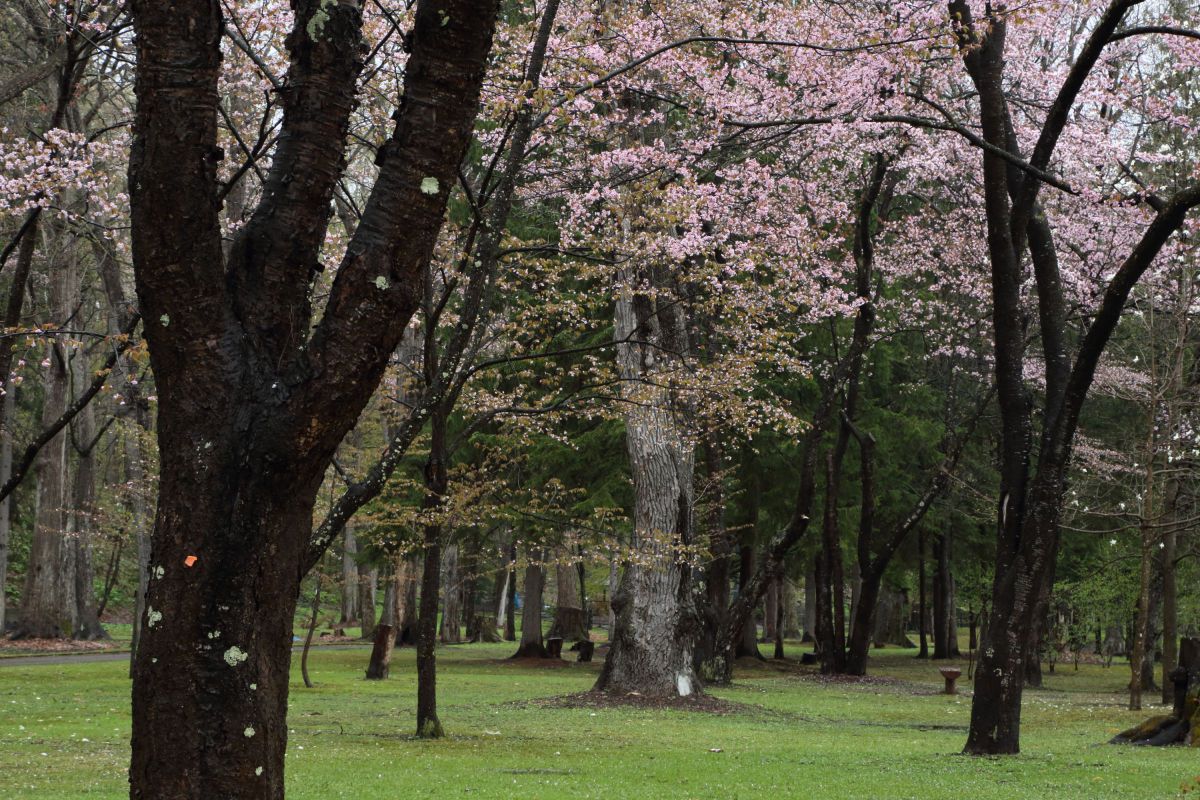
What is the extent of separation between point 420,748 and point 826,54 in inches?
432

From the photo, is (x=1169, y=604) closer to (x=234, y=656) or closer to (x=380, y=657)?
(x=380, y=657)

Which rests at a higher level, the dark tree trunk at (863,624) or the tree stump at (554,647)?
the dark tree trunk at (863,624)

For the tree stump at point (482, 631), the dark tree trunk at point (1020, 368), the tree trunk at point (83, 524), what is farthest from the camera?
the tree stump at point (482, 631)

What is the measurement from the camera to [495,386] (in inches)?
949

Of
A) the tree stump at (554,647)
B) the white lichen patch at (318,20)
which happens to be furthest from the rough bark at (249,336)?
the tree stump at (554,647)

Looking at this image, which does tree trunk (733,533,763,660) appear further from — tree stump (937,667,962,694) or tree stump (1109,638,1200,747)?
tree stump (1109,638,1200,747)

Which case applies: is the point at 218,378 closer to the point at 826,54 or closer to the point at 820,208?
the point at 826,54

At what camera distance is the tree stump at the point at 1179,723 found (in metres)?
13.6

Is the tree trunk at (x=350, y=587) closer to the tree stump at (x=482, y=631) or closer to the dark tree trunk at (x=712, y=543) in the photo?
the tree stump at (x=482, y=631)

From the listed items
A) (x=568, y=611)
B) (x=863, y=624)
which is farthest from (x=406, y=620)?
(x=863, y=624)

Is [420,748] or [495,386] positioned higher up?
[495,386]

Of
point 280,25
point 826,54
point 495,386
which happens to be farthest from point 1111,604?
point 280,25

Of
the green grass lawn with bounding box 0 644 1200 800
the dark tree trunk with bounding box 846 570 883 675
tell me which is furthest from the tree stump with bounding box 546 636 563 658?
the green grass lawn with bounding box 0 644 1200 800

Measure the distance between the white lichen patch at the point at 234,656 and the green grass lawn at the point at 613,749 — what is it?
17.3ft
